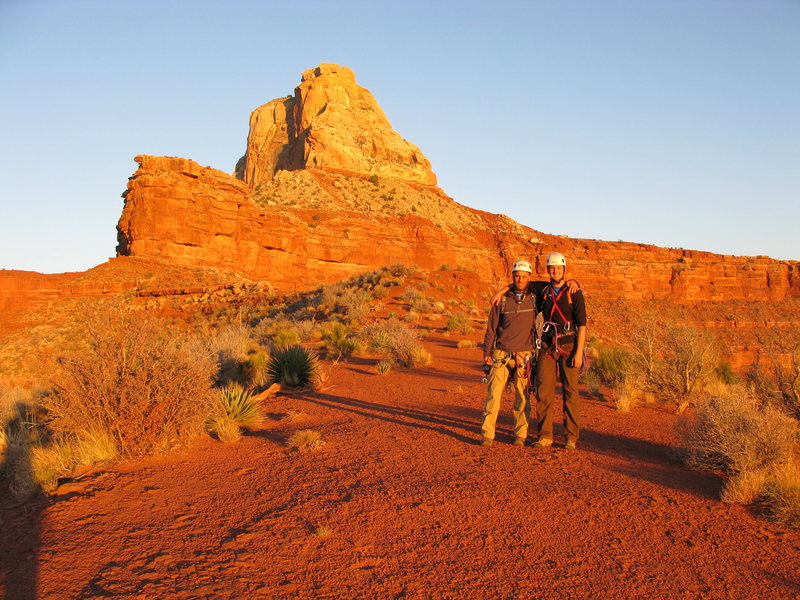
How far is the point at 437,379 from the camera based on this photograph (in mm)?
→ 9969

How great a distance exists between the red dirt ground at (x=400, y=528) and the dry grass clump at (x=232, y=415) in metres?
0.23

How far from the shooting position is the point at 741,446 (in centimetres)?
448

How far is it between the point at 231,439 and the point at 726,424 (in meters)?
5.21

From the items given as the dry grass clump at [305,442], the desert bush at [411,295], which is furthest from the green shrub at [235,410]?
the desert bush at [411,295]

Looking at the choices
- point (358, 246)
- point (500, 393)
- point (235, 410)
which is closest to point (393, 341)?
point (235, 410)

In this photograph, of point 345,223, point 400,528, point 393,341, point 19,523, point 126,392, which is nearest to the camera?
point 400,528

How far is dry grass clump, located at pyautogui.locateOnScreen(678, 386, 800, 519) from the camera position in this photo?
3951 mm

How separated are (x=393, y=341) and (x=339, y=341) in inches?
78.9

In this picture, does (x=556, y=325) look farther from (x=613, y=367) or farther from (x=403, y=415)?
(x=613, y=367)

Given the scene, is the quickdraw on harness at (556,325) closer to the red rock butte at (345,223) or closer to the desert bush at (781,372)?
the desert bush at (781,372)

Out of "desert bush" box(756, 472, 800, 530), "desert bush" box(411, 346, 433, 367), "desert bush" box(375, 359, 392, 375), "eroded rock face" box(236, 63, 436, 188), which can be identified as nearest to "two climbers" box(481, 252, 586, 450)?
"desert bush" box(756, 472, 800, 530)

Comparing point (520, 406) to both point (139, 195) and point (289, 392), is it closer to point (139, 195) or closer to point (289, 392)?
point (289, 392)

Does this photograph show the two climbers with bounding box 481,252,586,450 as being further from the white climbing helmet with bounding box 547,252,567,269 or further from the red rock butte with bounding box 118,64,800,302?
the red rock butte with bounding box 118,64,800,302

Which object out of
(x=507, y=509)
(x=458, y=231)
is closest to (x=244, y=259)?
(x=458, y=231)
